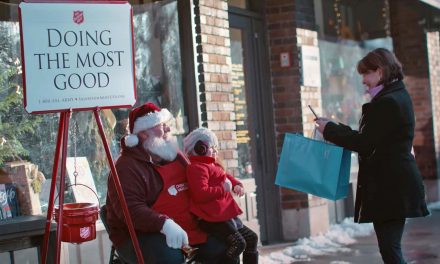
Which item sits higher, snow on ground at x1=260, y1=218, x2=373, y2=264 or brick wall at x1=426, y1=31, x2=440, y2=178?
brick wall at x1=426, y1=31, x2=440, y2=178

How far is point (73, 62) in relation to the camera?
431 centimetres

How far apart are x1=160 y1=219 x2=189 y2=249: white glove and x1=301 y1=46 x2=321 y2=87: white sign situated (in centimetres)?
434

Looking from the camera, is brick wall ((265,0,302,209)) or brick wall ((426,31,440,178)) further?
brick wall ((426,31,440,178))

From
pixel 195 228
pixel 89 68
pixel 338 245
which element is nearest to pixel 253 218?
pixel 338 245

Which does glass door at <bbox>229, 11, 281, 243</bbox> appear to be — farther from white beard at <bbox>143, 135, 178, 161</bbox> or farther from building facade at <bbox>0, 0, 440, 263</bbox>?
white beard at <bbox>143, 135, 178, 161</bbox>

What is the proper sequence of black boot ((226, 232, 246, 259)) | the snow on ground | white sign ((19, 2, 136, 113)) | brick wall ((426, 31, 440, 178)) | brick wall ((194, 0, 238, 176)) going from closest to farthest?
white sign ((19, 2, 136, 113)), black boot ((226, 232, 246, 259)), brick wall ((194, 0, 238, 176)), the snow on ground, brick wall ((426, 31, 440, 178))

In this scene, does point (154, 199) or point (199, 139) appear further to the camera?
point (199, 139)

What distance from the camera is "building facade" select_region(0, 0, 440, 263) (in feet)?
18.3

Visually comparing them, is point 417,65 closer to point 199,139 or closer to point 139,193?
point 199,139

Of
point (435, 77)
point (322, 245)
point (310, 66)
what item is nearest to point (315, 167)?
point (322, 245)

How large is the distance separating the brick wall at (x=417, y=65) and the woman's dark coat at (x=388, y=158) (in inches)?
260

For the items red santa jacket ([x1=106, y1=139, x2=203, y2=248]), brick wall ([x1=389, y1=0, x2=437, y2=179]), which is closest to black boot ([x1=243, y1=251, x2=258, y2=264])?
red santa jacket ([x1=106, y1=139, x2=203, y2=248])

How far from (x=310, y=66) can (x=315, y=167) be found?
362cm

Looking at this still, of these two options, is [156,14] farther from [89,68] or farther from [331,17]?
[331,17]
